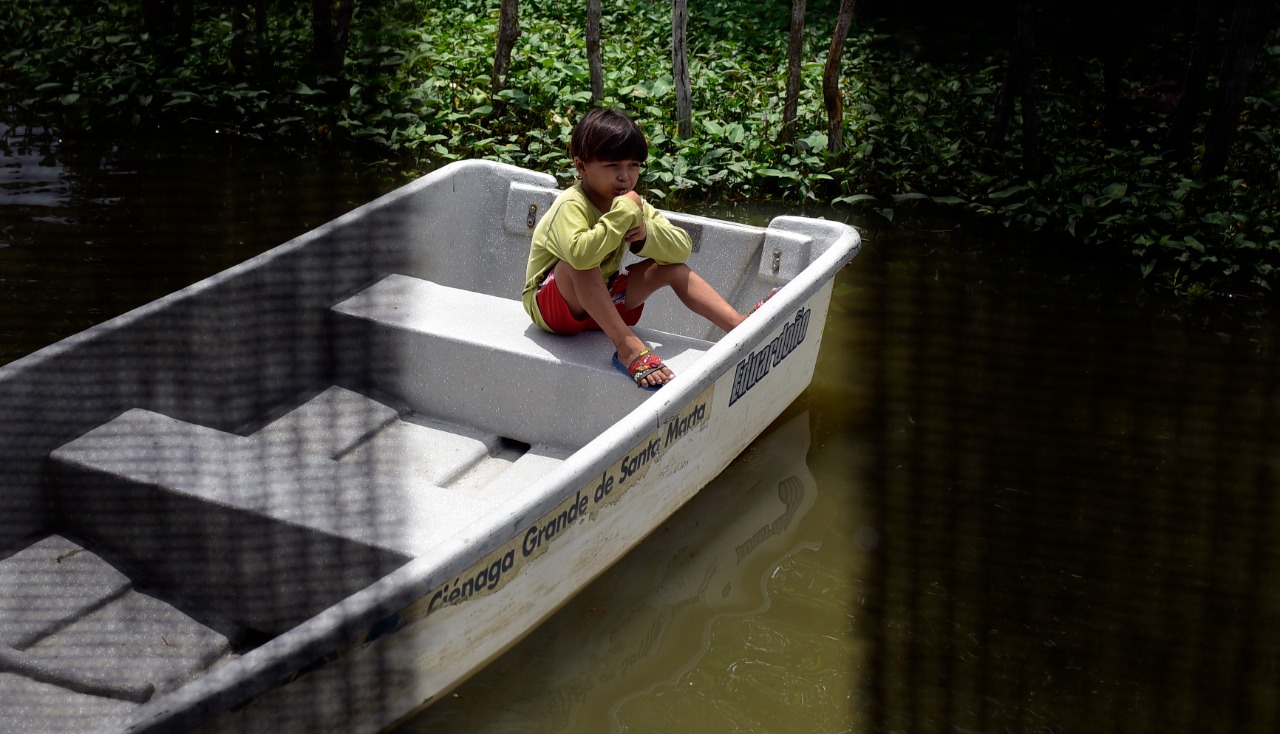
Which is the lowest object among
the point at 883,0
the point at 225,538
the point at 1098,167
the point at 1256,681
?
the point at 1256,681

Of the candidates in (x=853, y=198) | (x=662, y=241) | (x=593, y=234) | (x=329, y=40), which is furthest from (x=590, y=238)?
(x=329, y=40)

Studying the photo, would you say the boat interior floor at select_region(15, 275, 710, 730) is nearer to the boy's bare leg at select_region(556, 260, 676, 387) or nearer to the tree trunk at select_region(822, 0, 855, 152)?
the boy's bare leg at select_region(556, 260, 676, 387)

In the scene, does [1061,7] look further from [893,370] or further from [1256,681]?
[1256,681]

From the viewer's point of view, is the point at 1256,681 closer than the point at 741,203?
Yes

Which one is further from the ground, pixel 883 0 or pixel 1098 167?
pixel 883 0

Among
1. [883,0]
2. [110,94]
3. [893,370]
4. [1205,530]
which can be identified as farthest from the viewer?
[883,0]

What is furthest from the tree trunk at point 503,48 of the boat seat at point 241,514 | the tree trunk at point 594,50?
the boat seat at point 241,514

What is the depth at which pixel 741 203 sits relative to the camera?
16.3 feet

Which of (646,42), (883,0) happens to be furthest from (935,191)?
(883,0)

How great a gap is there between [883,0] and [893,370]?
3.58 meters

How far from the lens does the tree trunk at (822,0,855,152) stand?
4875 mm

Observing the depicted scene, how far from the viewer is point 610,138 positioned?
297cm

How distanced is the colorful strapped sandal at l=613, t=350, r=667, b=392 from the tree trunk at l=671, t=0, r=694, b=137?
2.24 m

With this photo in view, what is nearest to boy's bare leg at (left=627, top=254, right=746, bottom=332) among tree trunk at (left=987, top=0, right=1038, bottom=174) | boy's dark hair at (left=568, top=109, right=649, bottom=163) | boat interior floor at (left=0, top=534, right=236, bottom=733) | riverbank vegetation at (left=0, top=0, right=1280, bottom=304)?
boy's dark hair at (left=568, top=109, right=649, bottom=163)
